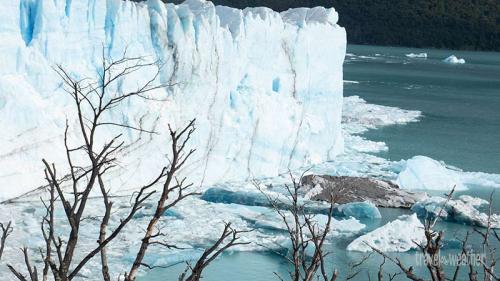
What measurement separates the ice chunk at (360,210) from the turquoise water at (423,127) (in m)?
0.16

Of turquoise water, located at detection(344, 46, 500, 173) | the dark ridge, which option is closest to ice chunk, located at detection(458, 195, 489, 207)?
turquoise water, located at detection(344, 46, 500, 173)

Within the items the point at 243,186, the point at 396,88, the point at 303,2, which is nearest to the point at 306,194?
the point at 243,186

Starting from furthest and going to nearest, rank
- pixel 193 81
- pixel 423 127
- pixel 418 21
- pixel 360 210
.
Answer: pixel 418 21
pixel 423 127
pixel 193 81
pixel 360 210

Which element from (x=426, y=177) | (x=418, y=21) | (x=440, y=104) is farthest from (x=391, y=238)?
(x=418, y=21)

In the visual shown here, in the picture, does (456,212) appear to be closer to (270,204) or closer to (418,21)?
(270,204)

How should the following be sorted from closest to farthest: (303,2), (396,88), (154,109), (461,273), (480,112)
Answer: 1. (461,273)
2. (154,109)
3. (480,112)
4. (396,88)
5. (303,2)

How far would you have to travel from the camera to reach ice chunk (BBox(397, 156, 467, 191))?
34.2 feet

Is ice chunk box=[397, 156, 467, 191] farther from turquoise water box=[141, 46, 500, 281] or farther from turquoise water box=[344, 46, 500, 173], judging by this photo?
turquoise water box=[344, 46, 500, 173]

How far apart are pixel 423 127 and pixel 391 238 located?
8.42m

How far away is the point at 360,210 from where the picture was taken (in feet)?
28.7

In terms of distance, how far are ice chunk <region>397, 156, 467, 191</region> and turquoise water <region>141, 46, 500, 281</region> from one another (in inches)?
14.1

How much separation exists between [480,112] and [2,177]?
13296mm

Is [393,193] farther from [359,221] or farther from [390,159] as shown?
[390,159]

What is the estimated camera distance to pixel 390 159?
11992 mm
